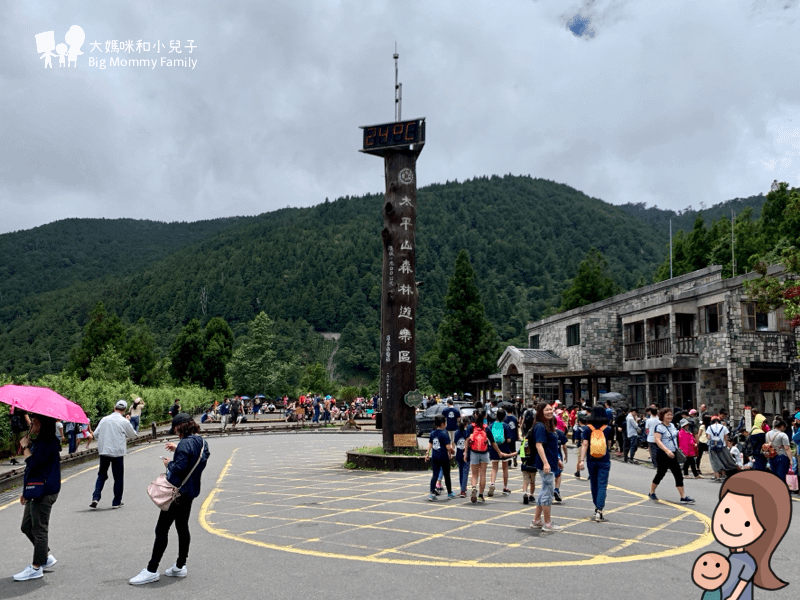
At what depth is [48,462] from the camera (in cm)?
673

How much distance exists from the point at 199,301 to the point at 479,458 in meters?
116

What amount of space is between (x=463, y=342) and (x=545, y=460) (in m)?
45.7

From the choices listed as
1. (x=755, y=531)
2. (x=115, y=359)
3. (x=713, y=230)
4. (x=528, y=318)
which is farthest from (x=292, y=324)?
Result: (x=755, y=531)

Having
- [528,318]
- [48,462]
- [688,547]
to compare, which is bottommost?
[688,547]

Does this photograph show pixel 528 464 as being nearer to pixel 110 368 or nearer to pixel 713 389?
pixel 713 389

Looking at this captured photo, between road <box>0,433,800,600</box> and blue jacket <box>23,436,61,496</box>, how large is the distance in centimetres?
86

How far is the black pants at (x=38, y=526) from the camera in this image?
252 inches

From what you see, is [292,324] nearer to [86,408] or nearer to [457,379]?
[457,379]

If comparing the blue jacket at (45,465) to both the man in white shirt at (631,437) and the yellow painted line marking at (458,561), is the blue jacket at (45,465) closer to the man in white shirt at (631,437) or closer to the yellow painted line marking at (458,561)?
the yellow painted line marking at (458,561)

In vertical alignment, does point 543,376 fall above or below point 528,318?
below

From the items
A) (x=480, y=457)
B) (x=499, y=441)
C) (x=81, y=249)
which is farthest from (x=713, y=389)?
(x=81, y=249)

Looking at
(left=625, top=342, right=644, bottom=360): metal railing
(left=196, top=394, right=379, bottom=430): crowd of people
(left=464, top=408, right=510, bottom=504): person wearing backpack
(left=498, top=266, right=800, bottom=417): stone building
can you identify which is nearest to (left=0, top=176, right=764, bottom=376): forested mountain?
(left=196, top=394, right=379, bottom=430): crowd of people

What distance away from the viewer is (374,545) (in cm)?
771

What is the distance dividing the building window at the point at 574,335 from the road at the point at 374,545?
23.3 metres
